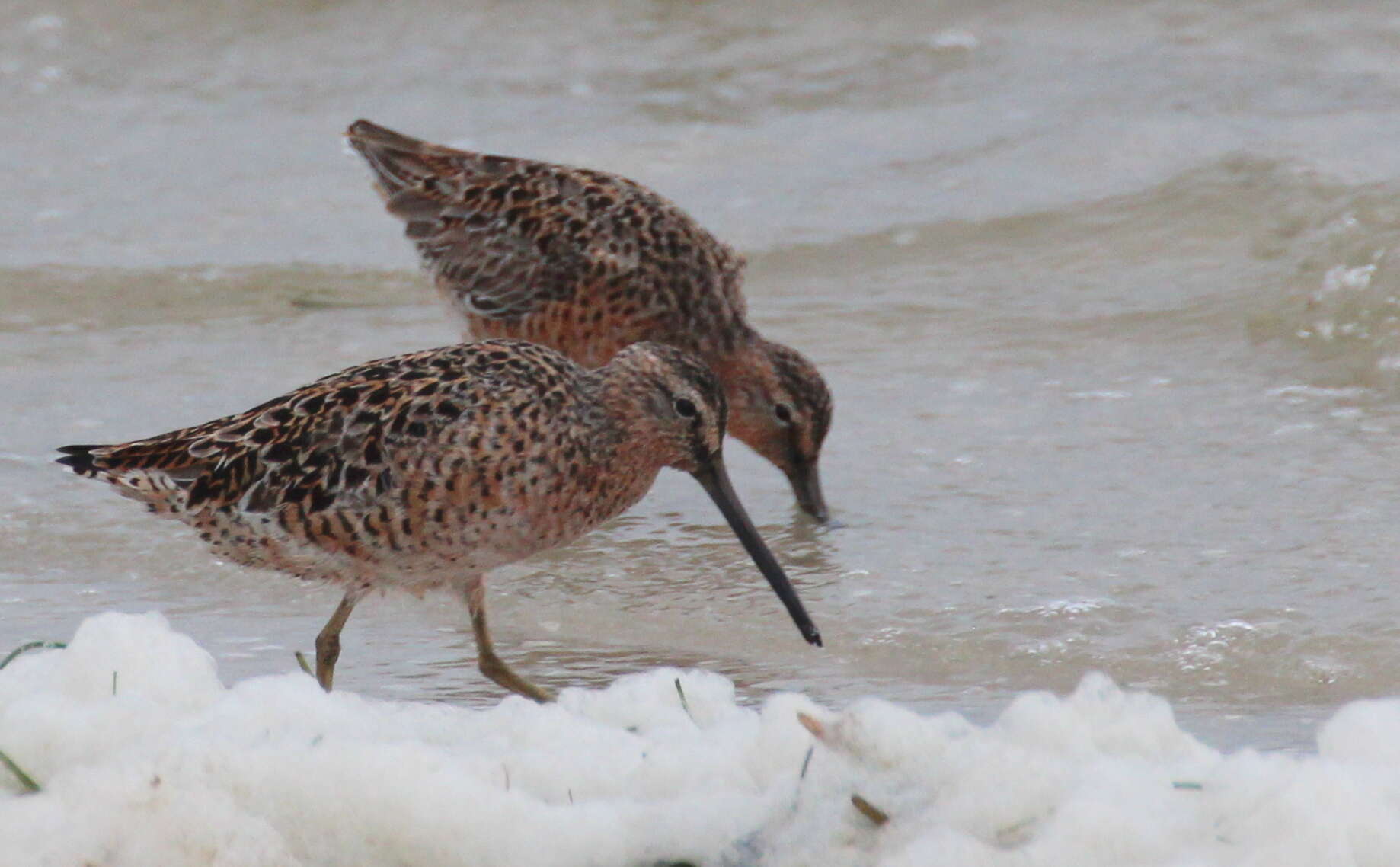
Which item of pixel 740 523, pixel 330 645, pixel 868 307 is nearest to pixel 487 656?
pixel 330 645

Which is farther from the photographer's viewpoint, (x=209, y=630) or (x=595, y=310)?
(x=595, y=310)

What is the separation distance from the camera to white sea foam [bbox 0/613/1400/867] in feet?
8.54

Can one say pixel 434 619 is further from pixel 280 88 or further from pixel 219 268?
pixel 280 88

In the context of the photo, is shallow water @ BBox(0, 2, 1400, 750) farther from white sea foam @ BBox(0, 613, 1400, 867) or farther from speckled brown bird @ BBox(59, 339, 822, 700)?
white sea foam @ BBox(0, 613, 1400, 867)

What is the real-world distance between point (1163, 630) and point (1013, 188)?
486 cm

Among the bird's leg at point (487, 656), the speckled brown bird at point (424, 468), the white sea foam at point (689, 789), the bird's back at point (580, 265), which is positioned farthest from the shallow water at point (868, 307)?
the white sea foam at point (689, 789)

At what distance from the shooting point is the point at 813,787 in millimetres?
2756

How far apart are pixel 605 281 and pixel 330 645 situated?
2157 mm

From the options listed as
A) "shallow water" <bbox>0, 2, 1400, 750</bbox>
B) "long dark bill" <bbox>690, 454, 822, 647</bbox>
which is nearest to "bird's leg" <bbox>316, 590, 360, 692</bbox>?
"shallow water" <bbox>0, 2, 1400, 750</bbox>

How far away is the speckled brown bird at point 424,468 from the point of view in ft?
13.3

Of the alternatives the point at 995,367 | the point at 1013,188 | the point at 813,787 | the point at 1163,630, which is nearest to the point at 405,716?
the point at 813,787

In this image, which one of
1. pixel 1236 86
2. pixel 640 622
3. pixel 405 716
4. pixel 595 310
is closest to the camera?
pixel 405 716

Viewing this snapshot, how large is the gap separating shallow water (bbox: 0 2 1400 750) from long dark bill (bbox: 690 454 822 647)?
0.17 meters

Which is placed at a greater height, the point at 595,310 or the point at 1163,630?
the point at 595,310
